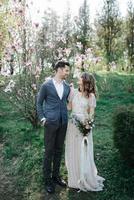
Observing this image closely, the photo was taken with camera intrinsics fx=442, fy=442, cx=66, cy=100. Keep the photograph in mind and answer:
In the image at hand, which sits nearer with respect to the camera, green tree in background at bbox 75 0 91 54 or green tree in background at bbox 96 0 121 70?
green tree in background at bbox 96 0 121 70

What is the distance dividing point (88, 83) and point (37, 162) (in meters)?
2.20

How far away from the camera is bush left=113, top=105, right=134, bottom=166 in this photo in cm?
739

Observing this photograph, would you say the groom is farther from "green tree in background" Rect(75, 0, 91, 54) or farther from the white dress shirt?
"green tree in background" Rect(75, 0, 91, 54)

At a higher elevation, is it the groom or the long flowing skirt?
the groom

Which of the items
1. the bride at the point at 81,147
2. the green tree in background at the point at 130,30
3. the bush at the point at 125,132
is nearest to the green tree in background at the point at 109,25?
the green tree in background at the point at 130,30

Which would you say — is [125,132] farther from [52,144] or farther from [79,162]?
[52,144]

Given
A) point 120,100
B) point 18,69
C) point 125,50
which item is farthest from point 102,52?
point 18,69

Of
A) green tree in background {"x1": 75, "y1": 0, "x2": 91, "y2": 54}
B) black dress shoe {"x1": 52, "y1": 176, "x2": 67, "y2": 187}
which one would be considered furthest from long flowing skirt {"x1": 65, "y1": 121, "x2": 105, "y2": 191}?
green tree in background {"x1": 75, "y1": 0, "x2": 91, "y2": 54}

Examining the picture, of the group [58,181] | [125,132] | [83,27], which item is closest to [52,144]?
[58,181]

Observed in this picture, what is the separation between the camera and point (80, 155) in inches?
283

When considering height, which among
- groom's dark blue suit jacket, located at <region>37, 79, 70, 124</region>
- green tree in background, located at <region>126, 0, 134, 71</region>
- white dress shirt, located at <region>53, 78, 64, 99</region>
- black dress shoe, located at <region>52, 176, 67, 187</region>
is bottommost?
black dress shoe, located at <region>52, 176, 67, 187</region>

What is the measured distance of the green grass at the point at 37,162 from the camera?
704cm

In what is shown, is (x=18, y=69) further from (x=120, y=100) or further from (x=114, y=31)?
(x=114, y=31)

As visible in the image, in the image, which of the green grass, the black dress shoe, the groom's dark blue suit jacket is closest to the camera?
the groom's dark blue suit jacket
